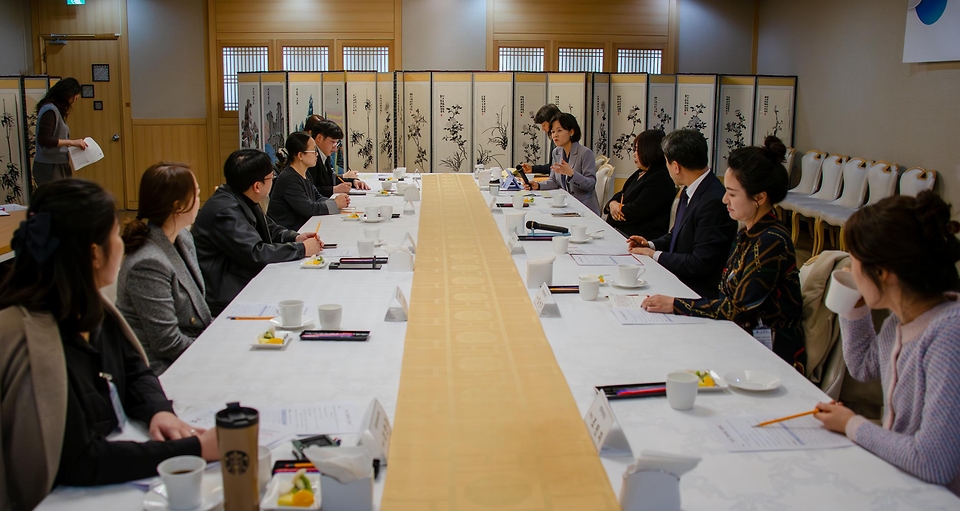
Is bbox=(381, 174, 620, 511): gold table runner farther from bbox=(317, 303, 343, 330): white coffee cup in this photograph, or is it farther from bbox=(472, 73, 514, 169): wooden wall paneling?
bbox=(472, 73, 514, 169): wooden wall paneling

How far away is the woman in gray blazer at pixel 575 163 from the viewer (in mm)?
6160

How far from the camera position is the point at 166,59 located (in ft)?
34.8

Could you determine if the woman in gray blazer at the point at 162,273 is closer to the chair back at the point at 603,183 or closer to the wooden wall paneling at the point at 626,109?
the chair back at the point at 603,183

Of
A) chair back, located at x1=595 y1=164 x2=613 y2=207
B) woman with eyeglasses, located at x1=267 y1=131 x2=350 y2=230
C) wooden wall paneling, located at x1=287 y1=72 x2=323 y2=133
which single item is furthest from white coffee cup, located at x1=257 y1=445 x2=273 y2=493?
wooden wall paneling, located at x1=287 y1=72 x2=323 y2=133

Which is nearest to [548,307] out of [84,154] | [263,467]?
[263,467]

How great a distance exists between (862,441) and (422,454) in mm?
919

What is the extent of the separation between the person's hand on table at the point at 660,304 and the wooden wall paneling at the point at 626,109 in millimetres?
7106

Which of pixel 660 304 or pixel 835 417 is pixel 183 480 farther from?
pixel 660 304

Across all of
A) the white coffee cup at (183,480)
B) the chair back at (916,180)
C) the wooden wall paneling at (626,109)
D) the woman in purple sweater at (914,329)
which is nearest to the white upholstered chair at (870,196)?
the chair back at (916,180)

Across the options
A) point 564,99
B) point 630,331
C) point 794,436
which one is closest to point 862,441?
point 794,436

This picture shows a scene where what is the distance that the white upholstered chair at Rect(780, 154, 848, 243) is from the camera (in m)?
7.71

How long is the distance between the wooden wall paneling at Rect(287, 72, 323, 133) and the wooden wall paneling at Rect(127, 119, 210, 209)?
5.73ft

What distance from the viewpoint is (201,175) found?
1084 centimetres

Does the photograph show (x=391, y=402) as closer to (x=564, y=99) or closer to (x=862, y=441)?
(x=862, y=441)
